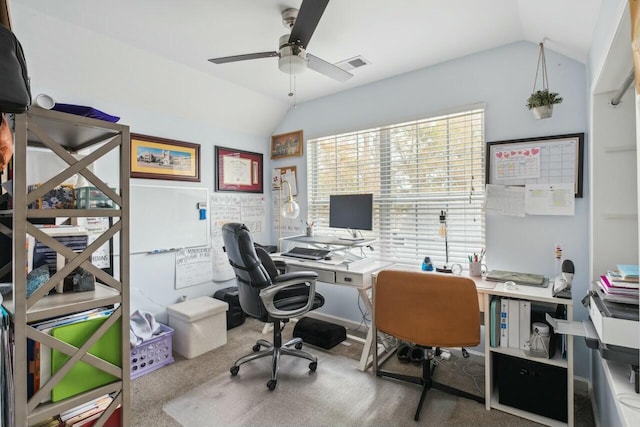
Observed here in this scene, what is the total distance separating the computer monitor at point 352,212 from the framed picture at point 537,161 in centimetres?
96

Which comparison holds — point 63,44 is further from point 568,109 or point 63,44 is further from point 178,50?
point 568,109

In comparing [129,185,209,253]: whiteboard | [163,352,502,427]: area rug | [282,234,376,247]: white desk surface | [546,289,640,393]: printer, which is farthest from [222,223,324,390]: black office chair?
[546,289,640,393]: printer

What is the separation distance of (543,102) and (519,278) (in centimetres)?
118

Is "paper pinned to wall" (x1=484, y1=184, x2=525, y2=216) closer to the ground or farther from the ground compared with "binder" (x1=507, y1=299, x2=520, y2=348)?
farther from the ground

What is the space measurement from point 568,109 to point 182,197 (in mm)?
3204

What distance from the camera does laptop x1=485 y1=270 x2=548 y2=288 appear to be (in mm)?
2070

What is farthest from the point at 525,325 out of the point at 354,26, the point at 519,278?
the point at 354,26

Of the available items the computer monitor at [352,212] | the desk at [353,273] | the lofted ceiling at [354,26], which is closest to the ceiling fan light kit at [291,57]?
the lofted ceiling at [354,26]

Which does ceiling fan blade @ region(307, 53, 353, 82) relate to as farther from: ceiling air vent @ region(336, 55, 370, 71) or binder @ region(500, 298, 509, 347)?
binder @ region(500, 298, 509, 347)

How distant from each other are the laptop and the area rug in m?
0.80

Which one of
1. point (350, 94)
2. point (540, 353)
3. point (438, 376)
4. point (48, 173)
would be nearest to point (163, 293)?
point (48, 173)

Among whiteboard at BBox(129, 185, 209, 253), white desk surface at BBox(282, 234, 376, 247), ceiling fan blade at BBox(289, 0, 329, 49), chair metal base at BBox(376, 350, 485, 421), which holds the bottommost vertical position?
chair metal base at BBox(376, 350, 485, 421)

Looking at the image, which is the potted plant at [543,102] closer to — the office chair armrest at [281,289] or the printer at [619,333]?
the printer at [619,333]

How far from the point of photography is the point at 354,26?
85.7 inches
